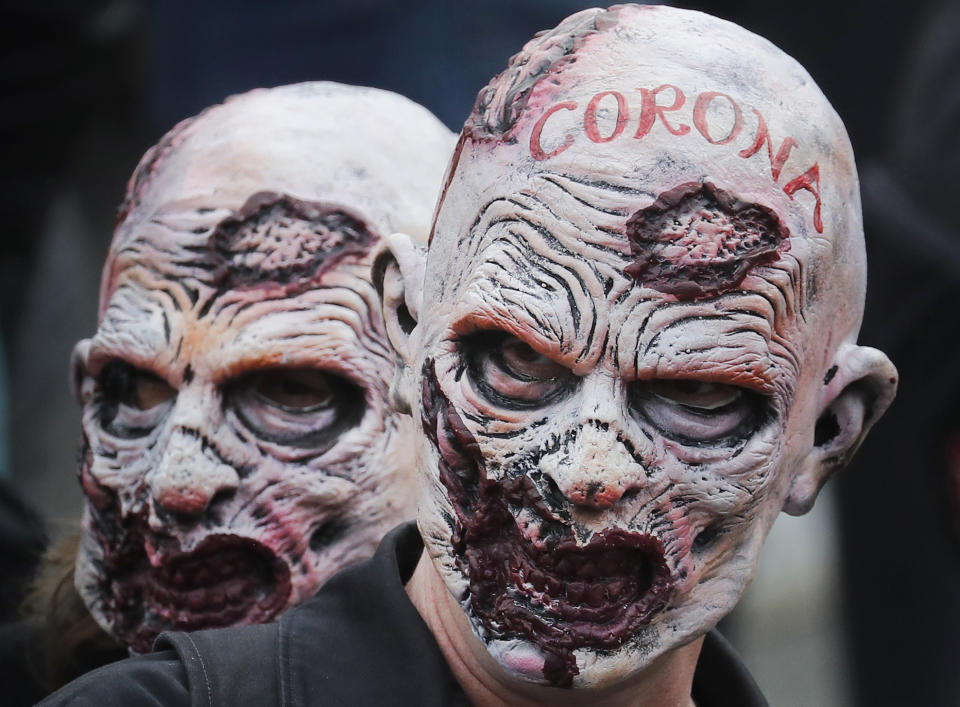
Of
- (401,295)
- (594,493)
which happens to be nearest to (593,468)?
(594,493)

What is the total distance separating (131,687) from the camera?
105 inches

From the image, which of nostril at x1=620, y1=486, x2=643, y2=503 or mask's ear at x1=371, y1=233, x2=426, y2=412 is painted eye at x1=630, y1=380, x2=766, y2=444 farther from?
mask's ear at x1=371, y1=233, x2=426, y2=412

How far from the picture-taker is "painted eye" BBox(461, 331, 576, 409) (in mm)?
2727

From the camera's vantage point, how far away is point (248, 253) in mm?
3480

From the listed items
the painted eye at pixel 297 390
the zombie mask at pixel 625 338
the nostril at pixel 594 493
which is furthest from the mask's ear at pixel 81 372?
the nostril at pixel 594 493

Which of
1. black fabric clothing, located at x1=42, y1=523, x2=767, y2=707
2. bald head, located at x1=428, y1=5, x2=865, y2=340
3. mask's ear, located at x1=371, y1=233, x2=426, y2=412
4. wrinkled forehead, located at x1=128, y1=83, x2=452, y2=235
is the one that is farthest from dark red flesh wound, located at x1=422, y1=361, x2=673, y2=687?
wrinkled forehead, located at x1=128, y1=83, x2=452, y2=235

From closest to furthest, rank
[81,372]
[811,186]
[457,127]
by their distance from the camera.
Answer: [811,186] → [81,372] → [457,127]

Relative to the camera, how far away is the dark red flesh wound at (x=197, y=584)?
3.37 metres

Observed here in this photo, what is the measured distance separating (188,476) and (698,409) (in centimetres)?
110

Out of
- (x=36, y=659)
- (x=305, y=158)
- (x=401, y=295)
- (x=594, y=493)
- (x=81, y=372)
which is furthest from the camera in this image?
(x=36, y=659)

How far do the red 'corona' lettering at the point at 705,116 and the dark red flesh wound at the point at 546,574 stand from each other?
0.61m

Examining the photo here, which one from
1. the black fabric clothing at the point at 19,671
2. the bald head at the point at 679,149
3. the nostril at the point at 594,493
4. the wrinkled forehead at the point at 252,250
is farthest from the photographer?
the black fabric clothing at the point at 19,671

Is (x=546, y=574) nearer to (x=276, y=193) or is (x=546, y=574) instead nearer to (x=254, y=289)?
(x=254, y=289)

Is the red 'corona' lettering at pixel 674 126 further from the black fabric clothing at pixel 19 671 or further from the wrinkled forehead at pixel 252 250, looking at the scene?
the black fabric clothing at pixel 19 671
